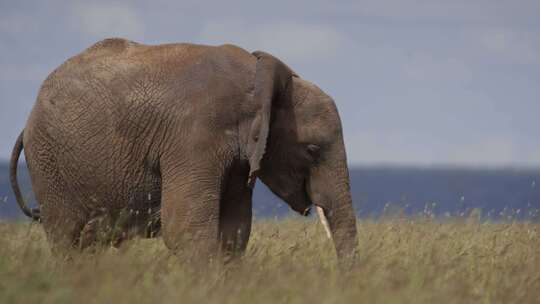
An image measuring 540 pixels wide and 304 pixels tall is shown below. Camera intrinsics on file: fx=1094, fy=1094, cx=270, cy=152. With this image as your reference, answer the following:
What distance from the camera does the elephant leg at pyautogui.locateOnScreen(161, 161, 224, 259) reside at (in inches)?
374

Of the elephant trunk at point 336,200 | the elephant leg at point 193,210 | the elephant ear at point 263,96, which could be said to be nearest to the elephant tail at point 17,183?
the elephant leg at point 193,210

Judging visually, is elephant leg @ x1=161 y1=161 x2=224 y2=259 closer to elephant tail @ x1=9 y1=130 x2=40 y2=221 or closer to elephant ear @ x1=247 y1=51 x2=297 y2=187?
elephant ear @ x1=247 y1=51 x2=297 y2=187

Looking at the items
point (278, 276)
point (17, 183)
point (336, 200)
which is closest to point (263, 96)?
point (336, 200)

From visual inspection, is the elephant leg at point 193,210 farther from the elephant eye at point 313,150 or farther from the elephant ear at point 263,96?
the elephant eye at point 313,150

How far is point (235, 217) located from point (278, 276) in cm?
204

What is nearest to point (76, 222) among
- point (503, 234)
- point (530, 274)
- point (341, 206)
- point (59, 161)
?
point (59, 161)

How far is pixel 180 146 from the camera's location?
9703 mm

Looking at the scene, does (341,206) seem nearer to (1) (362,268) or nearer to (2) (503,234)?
(1) (362,268)

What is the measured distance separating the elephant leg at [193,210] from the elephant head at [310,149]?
1.56 feet

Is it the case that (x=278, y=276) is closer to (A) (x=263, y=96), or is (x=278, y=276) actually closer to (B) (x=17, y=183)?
(A) (x=263, y=96)

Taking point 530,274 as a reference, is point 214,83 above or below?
above

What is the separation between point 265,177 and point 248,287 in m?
2.20

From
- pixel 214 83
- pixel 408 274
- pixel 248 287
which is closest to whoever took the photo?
pixel 248 287

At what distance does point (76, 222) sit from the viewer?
406 inches
